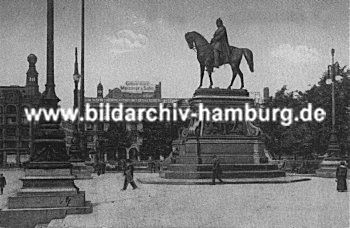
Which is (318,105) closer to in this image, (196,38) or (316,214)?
(196,38)

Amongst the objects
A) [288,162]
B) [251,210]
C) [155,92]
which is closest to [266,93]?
[155,92]

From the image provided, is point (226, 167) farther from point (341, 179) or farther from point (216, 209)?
point (216, 209)

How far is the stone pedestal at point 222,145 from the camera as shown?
31.2 meters

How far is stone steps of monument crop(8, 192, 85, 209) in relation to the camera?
14.7 meters

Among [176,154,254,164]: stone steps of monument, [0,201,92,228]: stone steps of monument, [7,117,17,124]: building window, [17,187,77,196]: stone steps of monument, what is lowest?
[0,201,92,228]: stone steps of monument

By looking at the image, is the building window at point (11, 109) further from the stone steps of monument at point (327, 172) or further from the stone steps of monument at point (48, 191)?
the stone steps of monument at point (48, 191)

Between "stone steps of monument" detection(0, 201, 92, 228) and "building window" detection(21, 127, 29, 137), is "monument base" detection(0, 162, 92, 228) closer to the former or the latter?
"stone steps of monument" detection(0, 201, 92, 228)

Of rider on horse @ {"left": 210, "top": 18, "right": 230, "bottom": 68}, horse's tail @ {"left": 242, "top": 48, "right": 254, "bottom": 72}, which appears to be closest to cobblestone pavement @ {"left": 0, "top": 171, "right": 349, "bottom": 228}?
rider on horse @ {"left": 210, "top": 18, "right": 230, "bottom": 68}

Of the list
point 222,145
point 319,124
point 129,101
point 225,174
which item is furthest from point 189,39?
point 129,101

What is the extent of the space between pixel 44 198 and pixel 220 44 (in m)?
21.7

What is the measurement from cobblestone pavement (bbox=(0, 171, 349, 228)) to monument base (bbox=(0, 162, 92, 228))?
47 centimetres

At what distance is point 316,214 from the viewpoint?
15820mm

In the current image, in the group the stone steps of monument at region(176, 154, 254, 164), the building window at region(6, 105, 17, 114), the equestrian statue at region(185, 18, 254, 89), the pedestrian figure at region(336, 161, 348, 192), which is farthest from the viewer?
the building window at region(6, 105, 17, 114)

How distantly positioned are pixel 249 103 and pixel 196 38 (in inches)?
179
